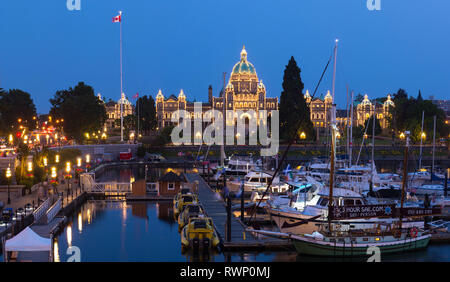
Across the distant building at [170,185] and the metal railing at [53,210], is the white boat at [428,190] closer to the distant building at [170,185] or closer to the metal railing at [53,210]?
the distant building at [170,185]

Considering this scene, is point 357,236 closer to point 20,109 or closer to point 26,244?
point 26,244

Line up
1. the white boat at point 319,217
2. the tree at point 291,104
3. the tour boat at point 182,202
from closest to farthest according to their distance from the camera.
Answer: the white boat at point 319,217 < the tour boat at point 182,202 < the tree at point 291,104

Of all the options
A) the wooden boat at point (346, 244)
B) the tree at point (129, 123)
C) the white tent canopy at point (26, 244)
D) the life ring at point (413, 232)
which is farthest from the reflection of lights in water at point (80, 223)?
the tree at point (129, 123)

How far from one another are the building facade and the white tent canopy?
153m

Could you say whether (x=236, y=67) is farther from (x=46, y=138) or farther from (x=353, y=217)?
(x=353, y=217)

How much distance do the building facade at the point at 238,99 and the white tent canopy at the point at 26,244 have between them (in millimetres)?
152633

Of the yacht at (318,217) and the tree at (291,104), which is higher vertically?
the tree at (291,104)

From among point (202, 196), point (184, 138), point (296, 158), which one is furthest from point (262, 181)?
point (184, 138)

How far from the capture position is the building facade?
17550 cm

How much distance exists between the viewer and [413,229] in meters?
25.6

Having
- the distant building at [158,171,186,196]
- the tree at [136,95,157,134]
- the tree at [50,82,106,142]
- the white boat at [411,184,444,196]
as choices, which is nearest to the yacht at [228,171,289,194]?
the distant building at [158,171,186,196]

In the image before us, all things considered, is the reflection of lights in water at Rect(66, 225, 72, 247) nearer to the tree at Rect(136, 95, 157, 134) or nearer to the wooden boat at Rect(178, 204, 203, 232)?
the wooden boat at Rect(178, 204, 203, 232)

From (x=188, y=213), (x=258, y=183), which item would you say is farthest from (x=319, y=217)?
(x=258, y=183)

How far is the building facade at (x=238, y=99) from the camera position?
576 ft
